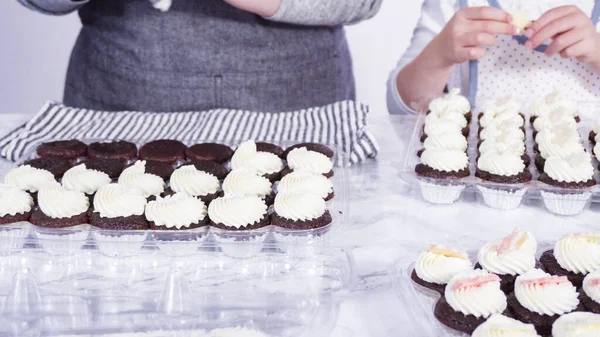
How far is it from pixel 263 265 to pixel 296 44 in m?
1.16

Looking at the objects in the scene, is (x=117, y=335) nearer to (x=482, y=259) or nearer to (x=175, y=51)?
(x=482, y=259)

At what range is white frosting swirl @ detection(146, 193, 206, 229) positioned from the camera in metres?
1.54

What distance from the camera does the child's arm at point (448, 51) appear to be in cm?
211

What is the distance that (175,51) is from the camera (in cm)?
238

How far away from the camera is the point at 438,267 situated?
131 centimetres

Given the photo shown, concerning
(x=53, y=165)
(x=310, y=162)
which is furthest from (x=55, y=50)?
(x=310, y=162)

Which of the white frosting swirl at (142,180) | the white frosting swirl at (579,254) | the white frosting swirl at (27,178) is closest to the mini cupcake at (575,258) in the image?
the white frosting swirl at (579,254)

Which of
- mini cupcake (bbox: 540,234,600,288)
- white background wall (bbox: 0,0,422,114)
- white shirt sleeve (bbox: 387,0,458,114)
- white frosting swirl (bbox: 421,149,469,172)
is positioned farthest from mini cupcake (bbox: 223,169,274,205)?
white background wall (bbox: 0,0,422,114)

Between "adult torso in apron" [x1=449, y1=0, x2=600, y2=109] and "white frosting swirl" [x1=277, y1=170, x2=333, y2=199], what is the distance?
0.82 meters

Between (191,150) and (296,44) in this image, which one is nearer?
(191,150)

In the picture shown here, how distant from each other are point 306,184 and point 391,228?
19 centimetres

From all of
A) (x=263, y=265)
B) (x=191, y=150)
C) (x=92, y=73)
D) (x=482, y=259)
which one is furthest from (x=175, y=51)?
(x=482, y=259)

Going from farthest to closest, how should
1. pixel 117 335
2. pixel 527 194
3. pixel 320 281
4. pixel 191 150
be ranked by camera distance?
pixel 191 150, pixel 527 194, pixel 320 281, pixel 117 335

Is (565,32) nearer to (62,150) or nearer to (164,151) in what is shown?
(164,151)
